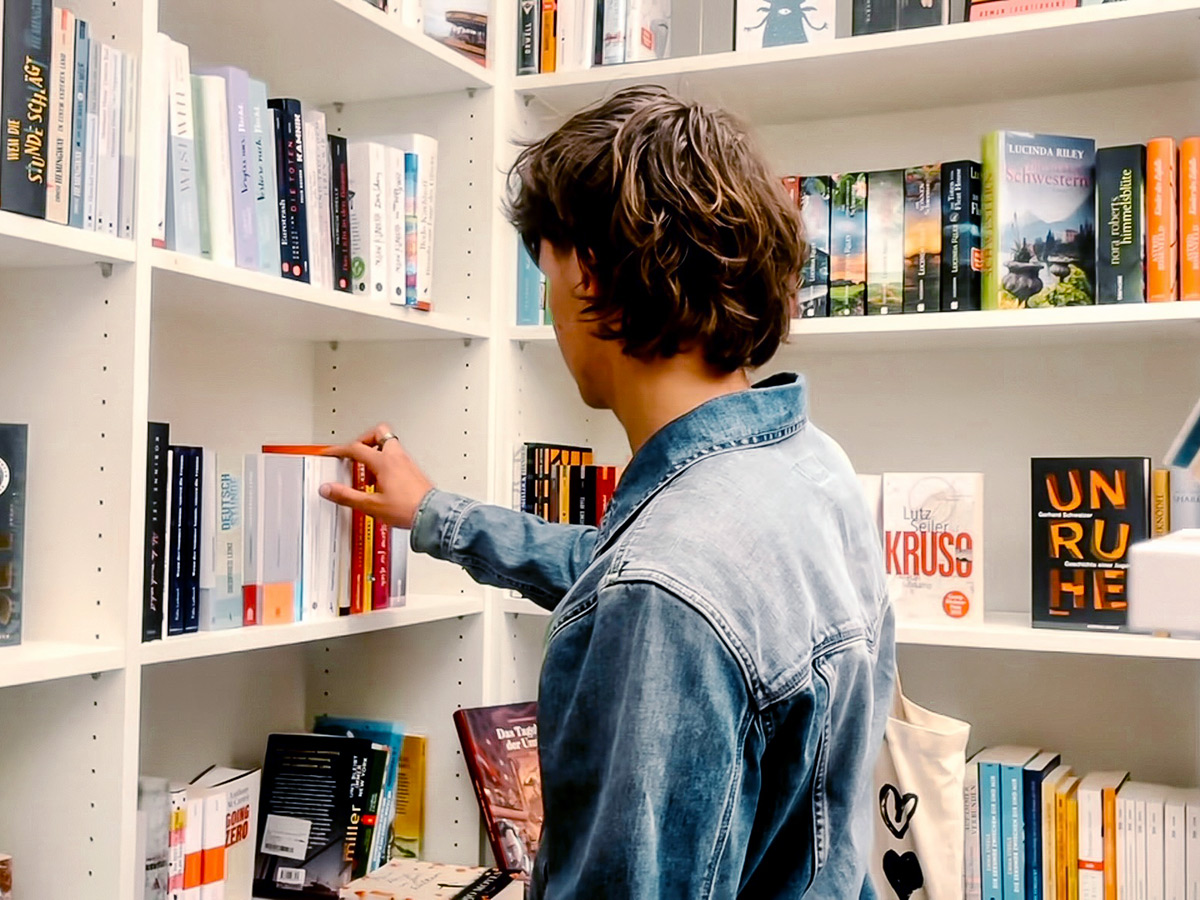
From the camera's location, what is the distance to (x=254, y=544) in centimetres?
152

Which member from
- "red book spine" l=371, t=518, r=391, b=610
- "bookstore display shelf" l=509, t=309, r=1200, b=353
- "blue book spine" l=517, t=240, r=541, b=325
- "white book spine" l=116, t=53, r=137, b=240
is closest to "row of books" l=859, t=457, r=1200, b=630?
"bookstore display shelf" l=509, t=309, r=1200, b=353

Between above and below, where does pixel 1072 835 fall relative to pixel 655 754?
below

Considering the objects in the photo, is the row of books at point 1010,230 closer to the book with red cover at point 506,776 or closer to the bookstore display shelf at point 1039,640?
the bookstore display shelf at point 1039,640

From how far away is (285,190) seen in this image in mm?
1580

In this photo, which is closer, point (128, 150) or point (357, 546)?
point (128, 150)

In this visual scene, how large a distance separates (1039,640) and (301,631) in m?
0.95

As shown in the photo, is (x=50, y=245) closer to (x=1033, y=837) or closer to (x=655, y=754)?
(x=655, y=754)

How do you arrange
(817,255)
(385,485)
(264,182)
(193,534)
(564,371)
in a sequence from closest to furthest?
(193,534), (264,182), (385,485), (817,255), (564,371)

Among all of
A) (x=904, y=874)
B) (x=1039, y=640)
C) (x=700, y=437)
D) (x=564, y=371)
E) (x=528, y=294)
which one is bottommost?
(x=904, y=874)

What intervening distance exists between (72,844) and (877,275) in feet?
4.11

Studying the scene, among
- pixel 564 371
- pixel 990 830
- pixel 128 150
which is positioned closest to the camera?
pixel 128 150

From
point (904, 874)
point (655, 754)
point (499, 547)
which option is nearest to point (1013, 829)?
point (904, 874)

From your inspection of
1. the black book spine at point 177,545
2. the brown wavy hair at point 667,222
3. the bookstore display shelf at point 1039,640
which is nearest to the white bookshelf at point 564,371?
the bookstore display shelf at point 1039,640

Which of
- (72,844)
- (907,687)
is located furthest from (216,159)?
(907,687)
